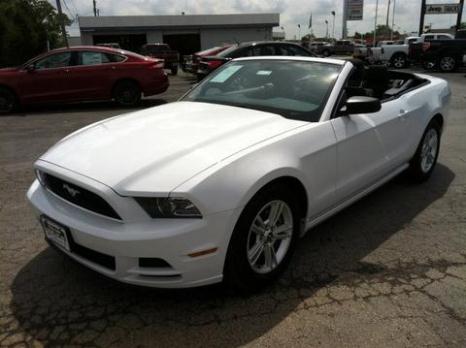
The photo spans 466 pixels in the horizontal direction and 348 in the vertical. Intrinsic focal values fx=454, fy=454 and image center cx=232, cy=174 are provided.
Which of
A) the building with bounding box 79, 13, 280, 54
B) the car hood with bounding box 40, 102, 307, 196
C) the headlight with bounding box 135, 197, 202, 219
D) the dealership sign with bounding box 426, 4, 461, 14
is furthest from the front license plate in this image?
the building with bounding box 79, 13, 280, 54

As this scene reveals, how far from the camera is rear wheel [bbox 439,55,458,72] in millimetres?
20922

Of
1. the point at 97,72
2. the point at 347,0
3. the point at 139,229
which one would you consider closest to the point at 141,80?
the point at 97,72

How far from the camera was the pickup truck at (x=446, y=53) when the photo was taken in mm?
20766

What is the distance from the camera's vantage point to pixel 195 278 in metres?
2.59

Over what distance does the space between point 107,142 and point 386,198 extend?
3.01 meters

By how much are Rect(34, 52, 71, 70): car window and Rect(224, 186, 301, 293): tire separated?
374 inches

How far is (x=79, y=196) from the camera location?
2.75 m

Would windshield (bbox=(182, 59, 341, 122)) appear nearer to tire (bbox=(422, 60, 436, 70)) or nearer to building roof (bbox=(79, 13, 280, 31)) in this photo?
tire (bbox=(422, 60, 436, 70))

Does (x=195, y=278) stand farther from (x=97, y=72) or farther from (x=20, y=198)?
(x=97, y=72)

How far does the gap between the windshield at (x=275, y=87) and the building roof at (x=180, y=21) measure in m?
42.5

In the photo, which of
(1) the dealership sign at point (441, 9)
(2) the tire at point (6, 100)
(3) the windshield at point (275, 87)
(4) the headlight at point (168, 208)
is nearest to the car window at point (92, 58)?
(2) the tire at point (6, 100)

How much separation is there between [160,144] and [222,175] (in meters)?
0.61

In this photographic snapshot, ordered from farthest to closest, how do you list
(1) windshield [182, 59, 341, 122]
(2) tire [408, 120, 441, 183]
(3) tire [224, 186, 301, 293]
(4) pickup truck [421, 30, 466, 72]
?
(4) pickup truck [421, 30, 466, 72] → (2) tire [408, 120, 441, 183] → (1) windshield [182, 59, 341, 122] → (3) tire [224, 186, 301, 293]

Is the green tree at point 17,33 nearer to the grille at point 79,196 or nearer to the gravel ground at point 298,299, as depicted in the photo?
the gravel ground at point 298,299
